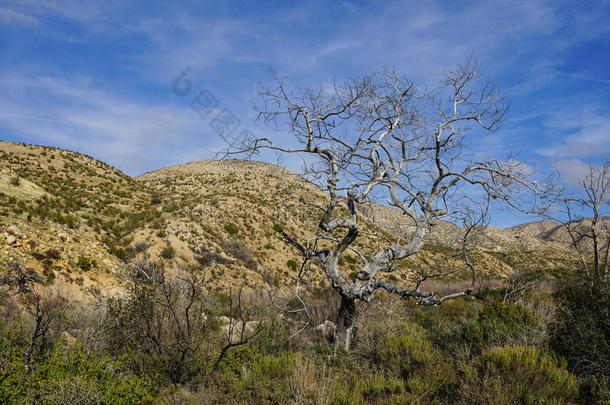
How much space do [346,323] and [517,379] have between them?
3.76 m

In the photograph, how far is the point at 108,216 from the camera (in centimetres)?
2561

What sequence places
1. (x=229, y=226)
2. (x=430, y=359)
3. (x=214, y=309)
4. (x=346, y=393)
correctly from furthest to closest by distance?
(x=229, y=226) < (x=214, y=309) < (x=430, y=359) < (x=346, y=393)

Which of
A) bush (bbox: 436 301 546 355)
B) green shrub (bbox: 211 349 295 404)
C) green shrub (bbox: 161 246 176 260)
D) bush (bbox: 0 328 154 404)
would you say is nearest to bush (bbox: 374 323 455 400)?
bush (bbox: 436 301 546 355)

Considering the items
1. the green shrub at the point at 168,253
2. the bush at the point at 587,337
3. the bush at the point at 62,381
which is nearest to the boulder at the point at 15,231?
the green shrub at the point at 168,253

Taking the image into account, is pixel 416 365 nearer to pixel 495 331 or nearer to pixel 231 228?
pixel 495 331

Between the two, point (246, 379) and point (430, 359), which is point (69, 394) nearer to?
point (246, 379)

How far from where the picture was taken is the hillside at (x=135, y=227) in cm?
1472

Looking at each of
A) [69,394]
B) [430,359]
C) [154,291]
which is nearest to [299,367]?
[430,359]

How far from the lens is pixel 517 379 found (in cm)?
503

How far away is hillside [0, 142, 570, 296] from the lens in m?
14.7

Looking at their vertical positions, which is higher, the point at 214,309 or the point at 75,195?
the point at 75,195

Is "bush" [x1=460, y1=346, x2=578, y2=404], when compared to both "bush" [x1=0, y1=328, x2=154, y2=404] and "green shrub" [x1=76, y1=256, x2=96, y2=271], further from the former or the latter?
"green shrub" [x1=76, y1=256, x2=96, y2=271]

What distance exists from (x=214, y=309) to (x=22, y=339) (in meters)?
5.54

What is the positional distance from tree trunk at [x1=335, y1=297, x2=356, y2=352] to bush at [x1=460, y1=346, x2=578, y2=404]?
2.91m
